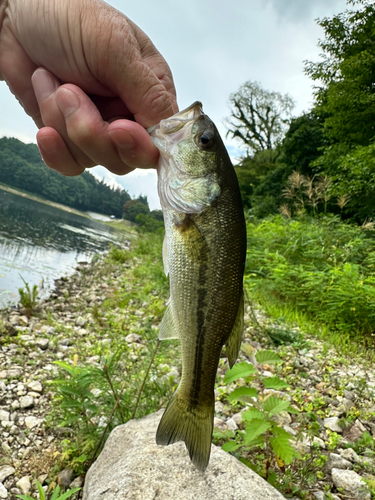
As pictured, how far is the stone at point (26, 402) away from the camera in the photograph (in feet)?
10.8

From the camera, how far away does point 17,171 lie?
169 feet

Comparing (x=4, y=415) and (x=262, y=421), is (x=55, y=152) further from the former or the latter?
(x=4, y=415)

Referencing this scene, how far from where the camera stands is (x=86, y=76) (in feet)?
6.52

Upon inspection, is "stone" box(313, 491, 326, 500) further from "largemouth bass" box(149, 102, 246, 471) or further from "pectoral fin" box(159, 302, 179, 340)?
"pectoral fin" box(159, 302, 179, 340)

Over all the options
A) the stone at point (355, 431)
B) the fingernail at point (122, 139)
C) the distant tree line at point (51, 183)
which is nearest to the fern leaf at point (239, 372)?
the stone at point (355, 431)

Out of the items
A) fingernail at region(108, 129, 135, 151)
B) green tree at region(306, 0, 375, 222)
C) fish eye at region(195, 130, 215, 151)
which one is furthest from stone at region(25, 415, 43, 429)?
green tree at region(306, 0, 375, 222)

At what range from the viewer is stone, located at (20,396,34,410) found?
3298mm

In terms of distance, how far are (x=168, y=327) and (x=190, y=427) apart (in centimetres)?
49

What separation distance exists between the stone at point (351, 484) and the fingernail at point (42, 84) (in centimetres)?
315

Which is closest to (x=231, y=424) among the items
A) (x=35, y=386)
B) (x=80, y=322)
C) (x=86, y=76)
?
(x=35, y=386)

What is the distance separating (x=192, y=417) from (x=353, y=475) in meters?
1.52

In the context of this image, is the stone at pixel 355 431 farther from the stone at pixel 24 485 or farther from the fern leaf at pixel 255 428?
the stone at pixel 24 485

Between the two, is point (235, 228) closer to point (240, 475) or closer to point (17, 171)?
point (240, 475)

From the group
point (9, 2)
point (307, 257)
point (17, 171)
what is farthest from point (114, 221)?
point (9, 2)
